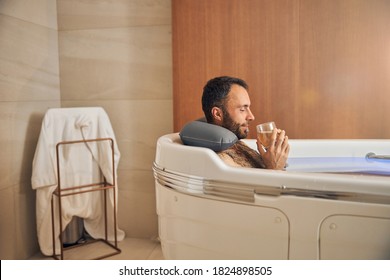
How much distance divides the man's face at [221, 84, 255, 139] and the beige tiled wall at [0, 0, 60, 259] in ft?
3.84

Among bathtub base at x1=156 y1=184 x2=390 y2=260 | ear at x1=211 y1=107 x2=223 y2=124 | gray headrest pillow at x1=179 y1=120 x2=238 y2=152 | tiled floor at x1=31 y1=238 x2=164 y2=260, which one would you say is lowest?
tiled floor at x1=31 y1=238 x2=164 y2=260

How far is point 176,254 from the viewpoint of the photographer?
1303 mm

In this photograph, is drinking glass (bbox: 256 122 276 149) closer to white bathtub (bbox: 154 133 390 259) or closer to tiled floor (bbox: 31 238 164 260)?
white bathtub (bbox: 154 133 390 259)

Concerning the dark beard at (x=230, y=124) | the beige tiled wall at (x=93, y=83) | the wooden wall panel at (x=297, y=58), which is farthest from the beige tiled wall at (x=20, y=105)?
the dark beard at (x=230, y=124)

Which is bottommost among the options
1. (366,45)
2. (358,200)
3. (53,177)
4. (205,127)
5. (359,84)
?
(53,177)

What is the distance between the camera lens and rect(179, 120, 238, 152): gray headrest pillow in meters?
1.29

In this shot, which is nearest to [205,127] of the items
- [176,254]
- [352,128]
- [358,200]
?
[176,254]

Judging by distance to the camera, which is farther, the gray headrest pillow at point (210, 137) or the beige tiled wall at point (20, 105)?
the beige tiled wall at point (20, 105)

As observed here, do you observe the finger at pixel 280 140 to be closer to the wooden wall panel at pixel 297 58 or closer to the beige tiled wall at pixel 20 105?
the wooden wall panel at pixel 297 58

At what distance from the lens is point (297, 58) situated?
2.04m

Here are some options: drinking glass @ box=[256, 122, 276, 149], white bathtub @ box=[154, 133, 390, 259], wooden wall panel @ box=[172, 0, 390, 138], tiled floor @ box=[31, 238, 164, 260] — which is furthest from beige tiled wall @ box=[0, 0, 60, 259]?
drinking glass @ box=[256, 122, 276, 149]

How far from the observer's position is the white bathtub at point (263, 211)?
0.97 meters

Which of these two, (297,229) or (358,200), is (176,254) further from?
(358,200)

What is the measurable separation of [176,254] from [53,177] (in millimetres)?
1046
